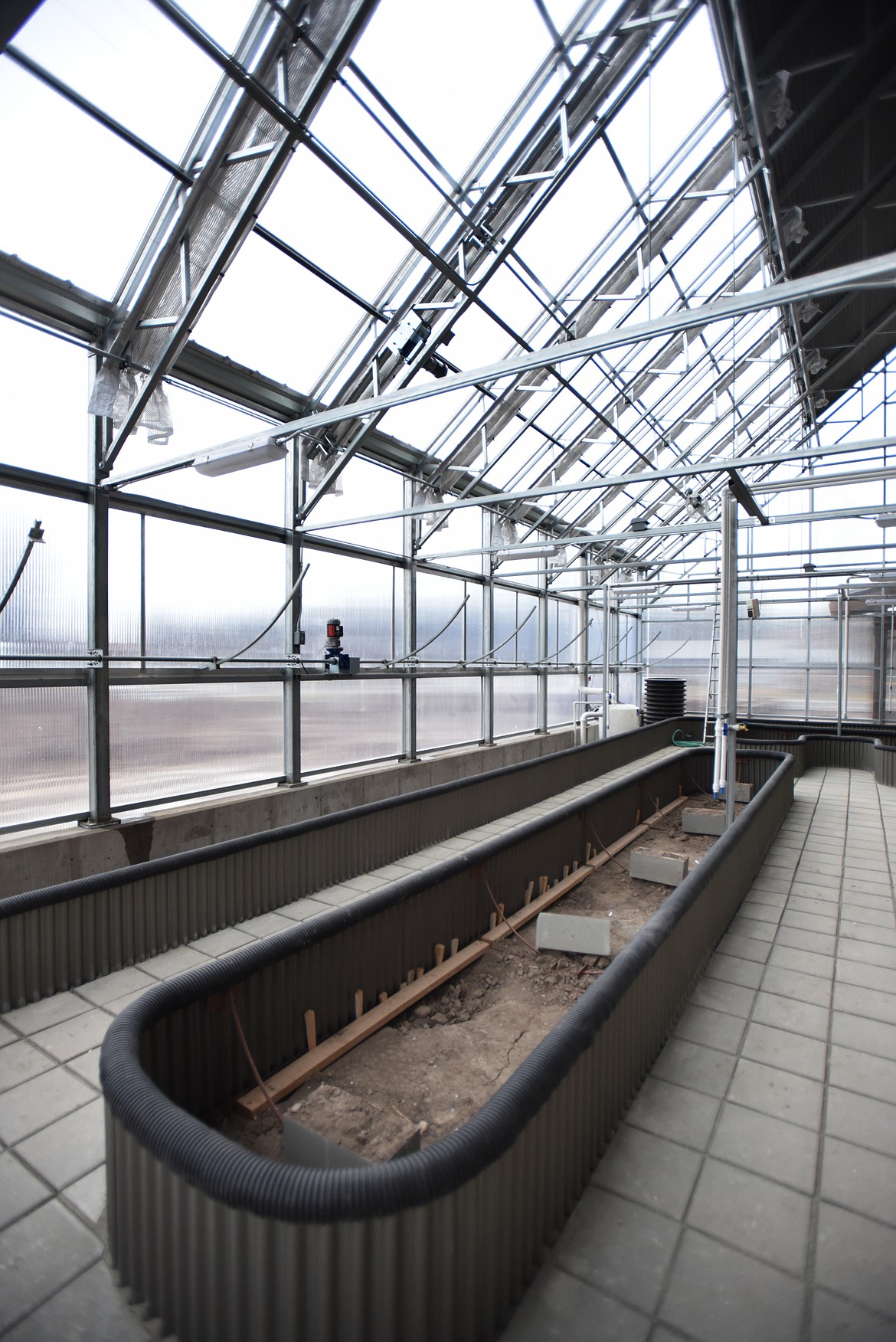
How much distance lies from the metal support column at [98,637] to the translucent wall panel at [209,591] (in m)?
0.48

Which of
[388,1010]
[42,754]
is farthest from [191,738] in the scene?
[388,1010]

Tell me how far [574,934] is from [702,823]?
3.74 m

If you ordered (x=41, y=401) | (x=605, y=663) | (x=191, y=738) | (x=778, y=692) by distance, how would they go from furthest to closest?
1. (x=778, y=692)
2. (x=605, y=663)
3. (x=191, y=738)
4. (x=41, y=401)

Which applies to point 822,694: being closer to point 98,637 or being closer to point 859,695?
point 859,695

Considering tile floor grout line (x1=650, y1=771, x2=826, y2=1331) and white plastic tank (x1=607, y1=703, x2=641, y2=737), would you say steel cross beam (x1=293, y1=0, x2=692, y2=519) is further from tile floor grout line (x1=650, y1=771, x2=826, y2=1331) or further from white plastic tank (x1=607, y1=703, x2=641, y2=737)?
white plastic tank (x1=607, y1=703, x2=641, y2=737)

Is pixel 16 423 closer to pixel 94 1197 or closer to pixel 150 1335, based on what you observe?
pixel 94 1197

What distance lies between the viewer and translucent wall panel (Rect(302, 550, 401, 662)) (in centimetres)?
761

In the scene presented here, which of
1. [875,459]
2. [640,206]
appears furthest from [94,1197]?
[875,459]

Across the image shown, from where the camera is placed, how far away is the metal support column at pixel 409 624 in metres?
9.02

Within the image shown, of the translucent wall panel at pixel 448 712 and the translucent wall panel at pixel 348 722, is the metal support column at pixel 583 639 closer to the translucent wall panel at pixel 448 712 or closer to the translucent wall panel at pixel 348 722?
the translucent wall panel at pixel 448 712

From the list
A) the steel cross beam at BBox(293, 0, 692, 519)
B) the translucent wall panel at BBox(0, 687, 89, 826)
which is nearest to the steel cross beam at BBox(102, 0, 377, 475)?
the steel cross beam at BBox(293, 0, 692, 519)

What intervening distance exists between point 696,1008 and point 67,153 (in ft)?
20.2

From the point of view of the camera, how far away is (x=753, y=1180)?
2344 mm

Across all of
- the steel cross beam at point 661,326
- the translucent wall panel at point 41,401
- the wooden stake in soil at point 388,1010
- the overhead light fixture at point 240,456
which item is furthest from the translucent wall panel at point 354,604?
the wooden stake in soil at point 388,1010
